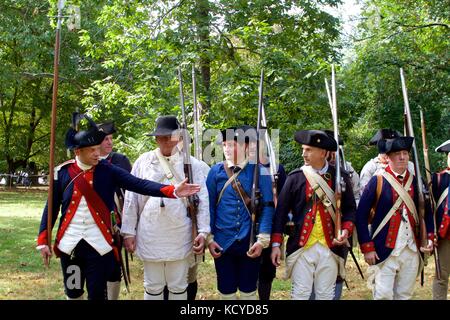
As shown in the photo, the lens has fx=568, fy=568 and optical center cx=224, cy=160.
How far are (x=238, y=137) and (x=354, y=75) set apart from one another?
12.0 metres

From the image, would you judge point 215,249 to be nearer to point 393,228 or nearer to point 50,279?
point 393,228

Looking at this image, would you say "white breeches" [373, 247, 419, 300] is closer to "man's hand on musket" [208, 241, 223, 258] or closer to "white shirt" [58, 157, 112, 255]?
"man's hand on musket" [208, 241, 223, 258]

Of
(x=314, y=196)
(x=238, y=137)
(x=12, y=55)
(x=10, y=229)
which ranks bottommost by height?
(x=10, y=229)

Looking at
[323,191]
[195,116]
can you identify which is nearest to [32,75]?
[195,116]

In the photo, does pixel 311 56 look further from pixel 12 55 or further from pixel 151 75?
pixel 12 55

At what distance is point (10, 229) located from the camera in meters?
14.4

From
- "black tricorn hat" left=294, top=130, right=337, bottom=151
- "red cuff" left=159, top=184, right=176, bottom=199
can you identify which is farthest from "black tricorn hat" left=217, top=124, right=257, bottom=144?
"red cuff" left=159, top=184, right=176, bottom=199

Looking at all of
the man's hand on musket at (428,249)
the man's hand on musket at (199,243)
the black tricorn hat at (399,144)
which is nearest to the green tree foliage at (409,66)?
the black tricorn hat at (399,144)

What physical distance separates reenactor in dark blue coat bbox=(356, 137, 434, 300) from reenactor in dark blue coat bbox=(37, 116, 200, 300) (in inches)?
70.3

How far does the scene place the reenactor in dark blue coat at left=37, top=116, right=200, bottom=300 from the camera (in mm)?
4949

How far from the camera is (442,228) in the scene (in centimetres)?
626

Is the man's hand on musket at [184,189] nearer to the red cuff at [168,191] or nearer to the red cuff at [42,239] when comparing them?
the red cuff at [168,191]

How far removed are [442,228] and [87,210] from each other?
3829mm
